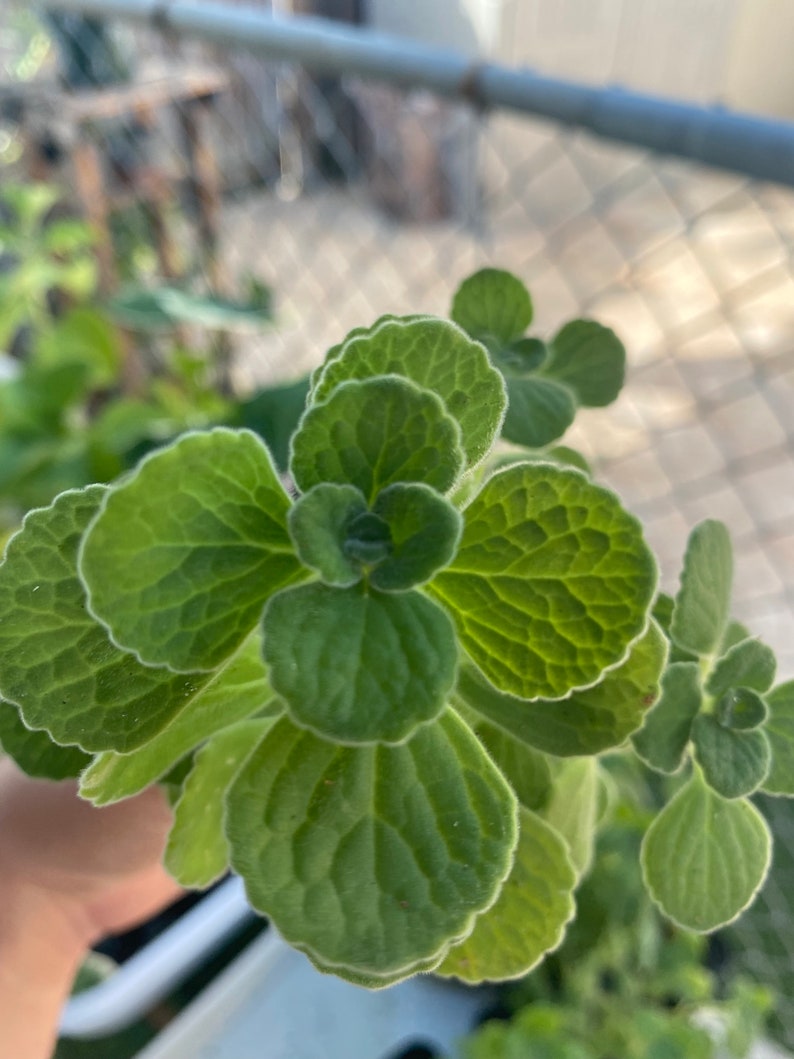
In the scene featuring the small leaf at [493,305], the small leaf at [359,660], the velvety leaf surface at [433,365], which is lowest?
the small leaf at [359,660]

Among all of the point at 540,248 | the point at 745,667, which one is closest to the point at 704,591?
the point at 745,667

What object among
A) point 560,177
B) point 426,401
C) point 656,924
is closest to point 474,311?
point 426,401

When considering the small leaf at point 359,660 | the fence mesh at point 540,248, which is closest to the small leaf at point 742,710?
the small leaf at point 359,660

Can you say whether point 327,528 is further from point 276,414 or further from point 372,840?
point 276,414

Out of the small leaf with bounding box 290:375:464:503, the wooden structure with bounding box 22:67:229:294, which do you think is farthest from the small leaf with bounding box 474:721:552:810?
the wooden structure with bounding box 22:67:229:294

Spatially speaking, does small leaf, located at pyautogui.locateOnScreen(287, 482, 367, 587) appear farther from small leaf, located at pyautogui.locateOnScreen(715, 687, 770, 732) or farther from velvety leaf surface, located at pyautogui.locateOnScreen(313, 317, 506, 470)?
small leaf, located at pyautogui.locateOnScreen(715, 687, 770, 732)

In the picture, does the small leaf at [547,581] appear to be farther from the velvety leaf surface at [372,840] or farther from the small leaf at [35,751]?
the small leaf at [35,751]
